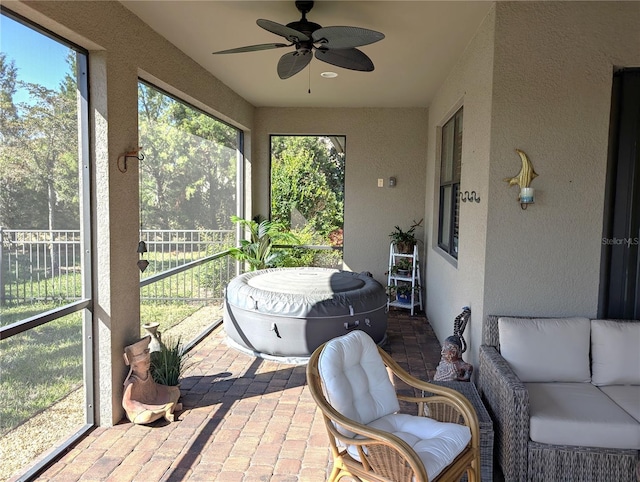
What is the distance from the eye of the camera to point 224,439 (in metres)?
3.04

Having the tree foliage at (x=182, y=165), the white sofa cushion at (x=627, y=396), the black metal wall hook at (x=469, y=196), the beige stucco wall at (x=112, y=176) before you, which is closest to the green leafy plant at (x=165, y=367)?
the beige stucco wall at (x=112, y=176)

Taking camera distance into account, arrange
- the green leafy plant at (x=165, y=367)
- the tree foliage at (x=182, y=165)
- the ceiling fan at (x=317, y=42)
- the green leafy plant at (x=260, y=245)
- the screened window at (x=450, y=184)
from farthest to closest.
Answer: the green leafy plant at (x=260, y=245) < the screened window at (x=450, y=184) < the tree foliage at (x=182, y=165) < the green leafy plant at (x=165, y=367) < the ceiling fan at (x=317, y=42)

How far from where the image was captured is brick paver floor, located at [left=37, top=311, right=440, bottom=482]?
266 cm

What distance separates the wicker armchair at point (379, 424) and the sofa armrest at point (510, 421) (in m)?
0.24

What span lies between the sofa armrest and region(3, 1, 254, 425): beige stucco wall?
2.57 metres

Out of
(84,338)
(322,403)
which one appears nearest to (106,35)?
(84,338)

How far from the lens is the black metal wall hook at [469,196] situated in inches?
141

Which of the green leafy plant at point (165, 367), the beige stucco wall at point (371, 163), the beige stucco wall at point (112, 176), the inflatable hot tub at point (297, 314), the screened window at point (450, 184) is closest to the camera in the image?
the beige stucco wall at point (112, 176)

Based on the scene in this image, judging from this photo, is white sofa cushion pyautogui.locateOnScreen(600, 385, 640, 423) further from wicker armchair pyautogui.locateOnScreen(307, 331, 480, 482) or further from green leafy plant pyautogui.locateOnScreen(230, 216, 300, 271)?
green leafy plant pyautogui.locateOnScreen(230, 216, 300, 271)

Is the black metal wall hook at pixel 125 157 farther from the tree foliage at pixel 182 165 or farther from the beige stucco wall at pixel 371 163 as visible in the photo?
the beige stucco wall at pixel 371 163

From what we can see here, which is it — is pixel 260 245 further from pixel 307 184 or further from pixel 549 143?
pixel 549 143

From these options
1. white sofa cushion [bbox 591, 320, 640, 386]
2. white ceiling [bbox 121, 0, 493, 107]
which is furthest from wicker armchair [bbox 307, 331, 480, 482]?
white ceiling [bbox 121, 0, 493, 107]

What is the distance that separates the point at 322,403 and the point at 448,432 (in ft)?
2.17

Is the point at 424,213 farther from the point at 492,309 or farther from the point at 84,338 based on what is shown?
the point at 84,338
